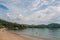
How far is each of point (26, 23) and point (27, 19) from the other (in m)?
0.49

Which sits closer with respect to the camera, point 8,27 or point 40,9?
point 40,9

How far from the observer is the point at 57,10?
8555mm

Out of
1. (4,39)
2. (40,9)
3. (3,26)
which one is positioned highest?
(40,9)

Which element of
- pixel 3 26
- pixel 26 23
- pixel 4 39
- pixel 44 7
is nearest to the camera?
pixel 4 39

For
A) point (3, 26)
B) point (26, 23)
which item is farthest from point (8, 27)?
point (26, 23)

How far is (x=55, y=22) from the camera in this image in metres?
8.88

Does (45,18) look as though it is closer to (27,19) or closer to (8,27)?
(27,19)

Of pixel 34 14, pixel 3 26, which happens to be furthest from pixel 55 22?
pixel 3 26

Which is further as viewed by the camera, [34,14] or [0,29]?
[0,29]

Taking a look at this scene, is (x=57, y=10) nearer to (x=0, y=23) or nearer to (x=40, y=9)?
(x=40, y=9)

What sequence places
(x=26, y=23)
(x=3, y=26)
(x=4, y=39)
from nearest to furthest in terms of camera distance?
(x=4, y=39)
(x=26, y=23)
(x=3, y=26)

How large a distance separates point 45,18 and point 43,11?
0.43 m

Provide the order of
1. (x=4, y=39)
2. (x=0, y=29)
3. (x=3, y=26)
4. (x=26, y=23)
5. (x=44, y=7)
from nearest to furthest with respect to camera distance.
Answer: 1. (x=4, y=39)
2. (x=44, y=7)
3. (x=26, y=23)
4. (x=3, y=26)
5. (x=0, y=29)

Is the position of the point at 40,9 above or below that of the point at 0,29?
above
